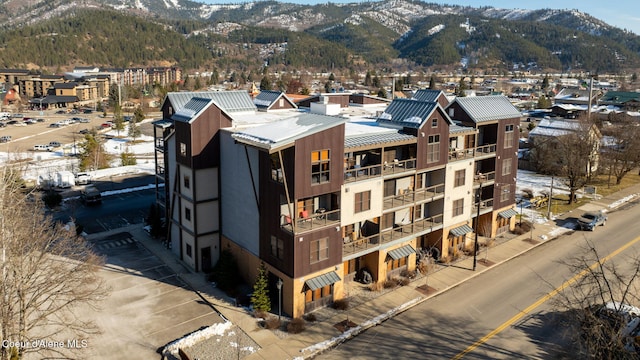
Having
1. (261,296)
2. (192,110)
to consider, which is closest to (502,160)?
(261,296)

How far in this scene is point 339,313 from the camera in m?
29.1

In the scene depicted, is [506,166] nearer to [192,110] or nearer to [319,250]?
[319,250]

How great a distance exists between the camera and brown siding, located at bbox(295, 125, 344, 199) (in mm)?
26906

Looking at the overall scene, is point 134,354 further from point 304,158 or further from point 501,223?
point 501,223

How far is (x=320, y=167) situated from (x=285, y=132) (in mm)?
2885

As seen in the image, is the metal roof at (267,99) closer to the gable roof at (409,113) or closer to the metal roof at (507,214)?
the gable roof at (409,113)

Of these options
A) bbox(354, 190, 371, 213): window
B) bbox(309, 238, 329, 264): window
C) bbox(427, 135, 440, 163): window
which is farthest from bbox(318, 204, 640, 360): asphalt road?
bbox(427, 135, 440, 163): window

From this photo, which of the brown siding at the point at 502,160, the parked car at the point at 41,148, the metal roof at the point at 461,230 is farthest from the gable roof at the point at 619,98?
the parked car at the point at 41,148

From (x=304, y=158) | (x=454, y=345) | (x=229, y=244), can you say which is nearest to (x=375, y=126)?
(x=304, y=158)

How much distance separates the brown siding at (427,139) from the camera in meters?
33.9

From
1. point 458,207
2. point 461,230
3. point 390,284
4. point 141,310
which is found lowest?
point 141,310

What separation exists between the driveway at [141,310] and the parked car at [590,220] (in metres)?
34.8

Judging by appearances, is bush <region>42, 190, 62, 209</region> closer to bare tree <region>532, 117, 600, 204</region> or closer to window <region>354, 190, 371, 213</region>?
window <region>354, 190, 371, 213</region>

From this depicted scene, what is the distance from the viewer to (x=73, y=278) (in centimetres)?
2295
